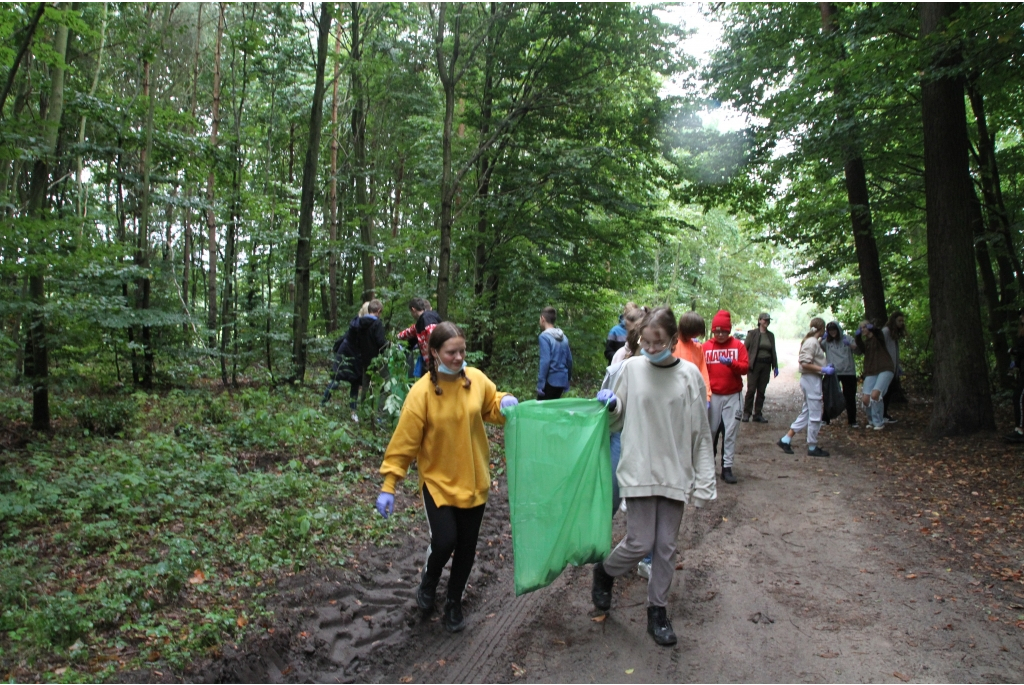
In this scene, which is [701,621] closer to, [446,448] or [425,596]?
[425,596]

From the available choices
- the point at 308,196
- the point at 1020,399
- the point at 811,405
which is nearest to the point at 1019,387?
the point at 1020,399

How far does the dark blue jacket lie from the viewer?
29.2 ft

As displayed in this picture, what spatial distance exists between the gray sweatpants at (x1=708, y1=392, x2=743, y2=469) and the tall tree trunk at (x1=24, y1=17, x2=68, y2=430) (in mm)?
7772

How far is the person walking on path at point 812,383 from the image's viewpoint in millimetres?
9562

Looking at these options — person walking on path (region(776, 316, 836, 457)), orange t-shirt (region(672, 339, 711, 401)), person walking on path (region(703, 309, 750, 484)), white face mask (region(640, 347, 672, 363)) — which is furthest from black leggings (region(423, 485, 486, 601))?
person walking on path (region(776, 316, 836, 457))

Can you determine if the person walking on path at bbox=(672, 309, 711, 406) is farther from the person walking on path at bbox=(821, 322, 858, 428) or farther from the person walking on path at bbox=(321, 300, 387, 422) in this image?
the person walking on path at bbox=(821, 322, 858, 428)

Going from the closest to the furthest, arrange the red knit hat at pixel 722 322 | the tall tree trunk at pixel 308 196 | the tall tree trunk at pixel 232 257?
the red knit hat at pixel 722 322 → the tall tree trunk at pixel 308 196 → the tall tree trunk at pixel 232 257

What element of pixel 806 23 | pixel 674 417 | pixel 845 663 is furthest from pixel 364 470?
pixel 806 23

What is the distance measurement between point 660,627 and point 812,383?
6.53 metres

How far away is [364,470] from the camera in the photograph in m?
8.04

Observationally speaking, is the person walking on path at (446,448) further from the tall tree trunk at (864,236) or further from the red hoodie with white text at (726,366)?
the tall tree trunk at (864,236)

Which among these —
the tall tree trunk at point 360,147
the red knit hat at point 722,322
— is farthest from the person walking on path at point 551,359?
the tall tree trunk at point 360,147

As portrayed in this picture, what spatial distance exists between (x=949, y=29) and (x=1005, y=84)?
103 inches

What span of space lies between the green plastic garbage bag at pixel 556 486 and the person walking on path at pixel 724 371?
368 cm
